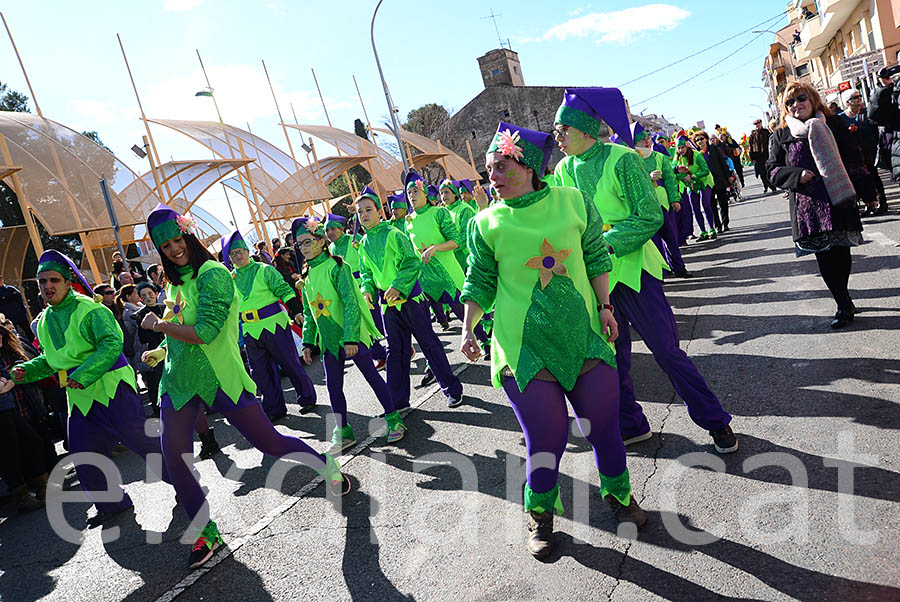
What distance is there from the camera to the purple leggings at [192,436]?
12.1 ft

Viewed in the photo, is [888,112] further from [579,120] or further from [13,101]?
[13,101]

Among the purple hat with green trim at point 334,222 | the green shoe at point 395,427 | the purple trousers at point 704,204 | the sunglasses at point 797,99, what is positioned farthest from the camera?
the purple trousers at point 704,204

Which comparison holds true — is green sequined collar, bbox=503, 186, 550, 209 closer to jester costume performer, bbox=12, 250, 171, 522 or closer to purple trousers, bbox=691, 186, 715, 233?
jester costume performer, bbox=12, 250, 171, 522

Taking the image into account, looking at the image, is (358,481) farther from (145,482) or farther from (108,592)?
(145,482)

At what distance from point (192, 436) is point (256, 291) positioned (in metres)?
2.90

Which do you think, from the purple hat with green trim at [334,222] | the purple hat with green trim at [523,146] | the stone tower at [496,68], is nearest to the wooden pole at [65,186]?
the purple hat with green trim at [334,222]

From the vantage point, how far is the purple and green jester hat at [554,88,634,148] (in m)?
3.62

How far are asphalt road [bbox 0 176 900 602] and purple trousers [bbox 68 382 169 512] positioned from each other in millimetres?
426

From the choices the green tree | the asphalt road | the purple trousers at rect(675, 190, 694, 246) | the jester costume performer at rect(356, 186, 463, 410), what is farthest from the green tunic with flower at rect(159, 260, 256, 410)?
the green tree

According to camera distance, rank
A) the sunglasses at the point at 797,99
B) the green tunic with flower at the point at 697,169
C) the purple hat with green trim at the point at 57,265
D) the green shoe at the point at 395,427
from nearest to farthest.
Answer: the purple hat with green trim at the point at 57,265
the sunglasses at the point at 797,99
the green shoe at the point at 395,427
the green tunic with flower at the point at 697,169

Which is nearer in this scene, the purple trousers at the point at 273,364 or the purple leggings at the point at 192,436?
the purple leggings at the point at 192,436

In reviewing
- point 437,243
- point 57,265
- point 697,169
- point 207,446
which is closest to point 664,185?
point 437,243

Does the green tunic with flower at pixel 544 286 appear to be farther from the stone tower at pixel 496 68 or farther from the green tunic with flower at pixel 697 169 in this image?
the stone tower at pixel 496 68

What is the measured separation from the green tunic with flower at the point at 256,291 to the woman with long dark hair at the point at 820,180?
4579 millimetres
